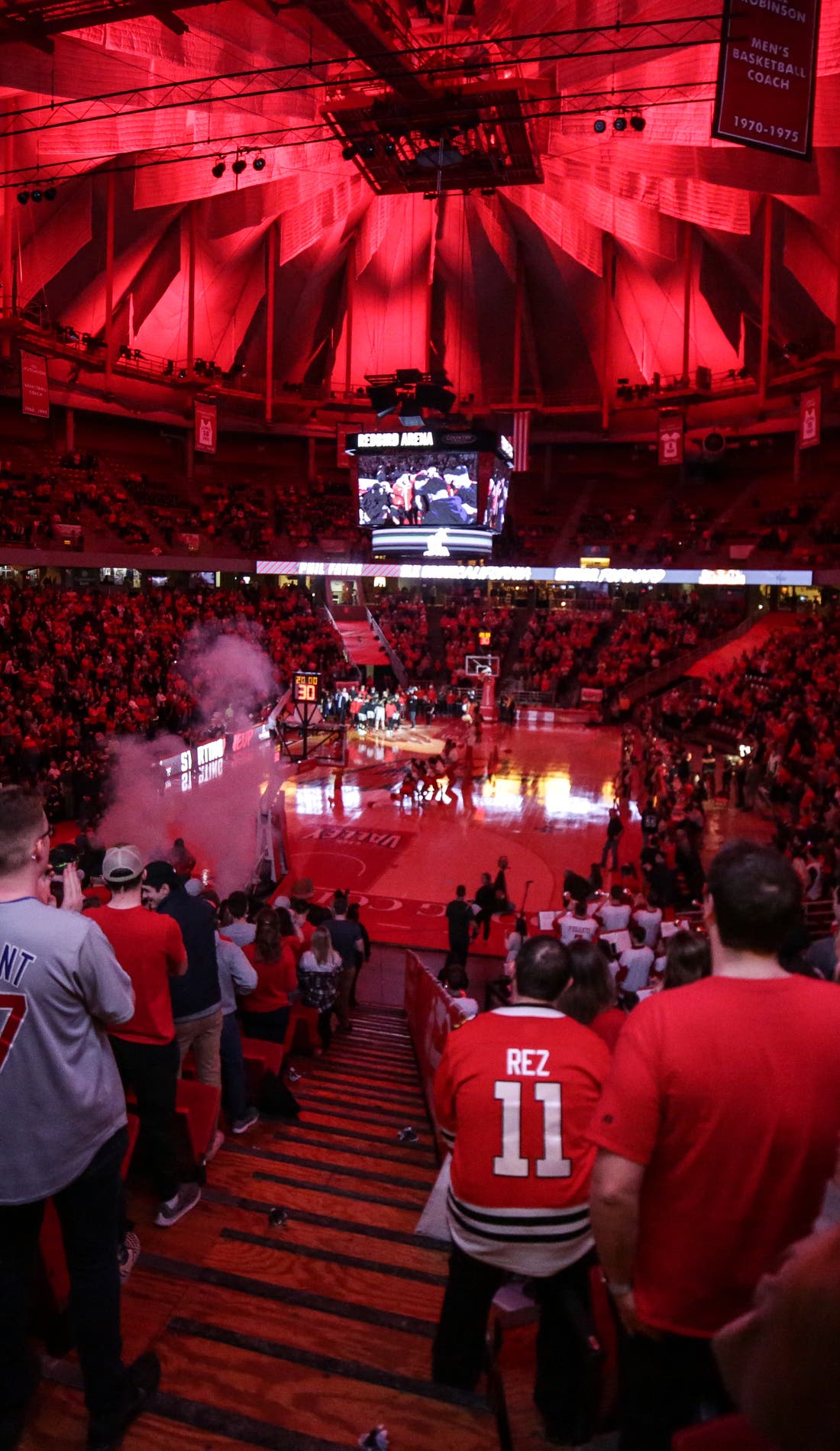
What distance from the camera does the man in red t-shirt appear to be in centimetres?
183

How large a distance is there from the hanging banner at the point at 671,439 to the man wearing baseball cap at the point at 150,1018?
31.5m

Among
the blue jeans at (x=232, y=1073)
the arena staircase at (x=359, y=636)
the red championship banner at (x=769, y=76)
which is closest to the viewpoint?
the blue jeans at (x=232, y=1073)

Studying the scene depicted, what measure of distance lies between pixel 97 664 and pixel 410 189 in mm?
14829

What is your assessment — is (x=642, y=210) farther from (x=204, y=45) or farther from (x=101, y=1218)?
(x=101, y=1218)

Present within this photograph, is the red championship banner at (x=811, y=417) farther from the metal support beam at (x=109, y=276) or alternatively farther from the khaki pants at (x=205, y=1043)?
the khaki pants at (x=205, y=1043)

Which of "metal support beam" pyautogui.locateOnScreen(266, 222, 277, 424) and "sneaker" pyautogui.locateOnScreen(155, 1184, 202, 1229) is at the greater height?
"metal support beam" pyautogui.locateOnScreen(266, 222, 277, 424)

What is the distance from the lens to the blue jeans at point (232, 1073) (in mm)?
4730

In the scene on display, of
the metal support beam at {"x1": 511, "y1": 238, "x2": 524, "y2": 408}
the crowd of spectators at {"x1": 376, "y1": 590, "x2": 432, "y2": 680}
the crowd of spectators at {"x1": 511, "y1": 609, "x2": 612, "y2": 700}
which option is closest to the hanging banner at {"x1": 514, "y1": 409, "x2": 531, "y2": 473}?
the metal support beam at {"x1": 511, "y1": 238, "x2": 524, "y2": 408}

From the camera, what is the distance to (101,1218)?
2.57m

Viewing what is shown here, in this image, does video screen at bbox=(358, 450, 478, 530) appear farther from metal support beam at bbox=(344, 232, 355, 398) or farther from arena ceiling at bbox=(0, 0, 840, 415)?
metal support beam at bbox=(344, 232, 355, 398)

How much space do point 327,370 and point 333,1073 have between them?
125ft

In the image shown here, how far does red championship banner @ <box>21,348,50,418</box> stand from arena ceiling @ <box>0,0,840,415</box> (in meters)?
2.26

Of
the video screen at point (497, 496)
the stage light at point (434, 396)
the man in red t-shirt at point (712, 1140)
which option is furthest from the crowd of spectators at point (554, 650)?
the man in red t-shirt at point (712, 1140)

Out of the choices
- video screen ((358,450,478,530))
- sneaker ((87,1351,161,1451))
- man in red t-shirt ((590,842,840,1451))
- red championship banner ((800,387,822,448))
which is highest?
red championship banner ((800,387,822,448))
